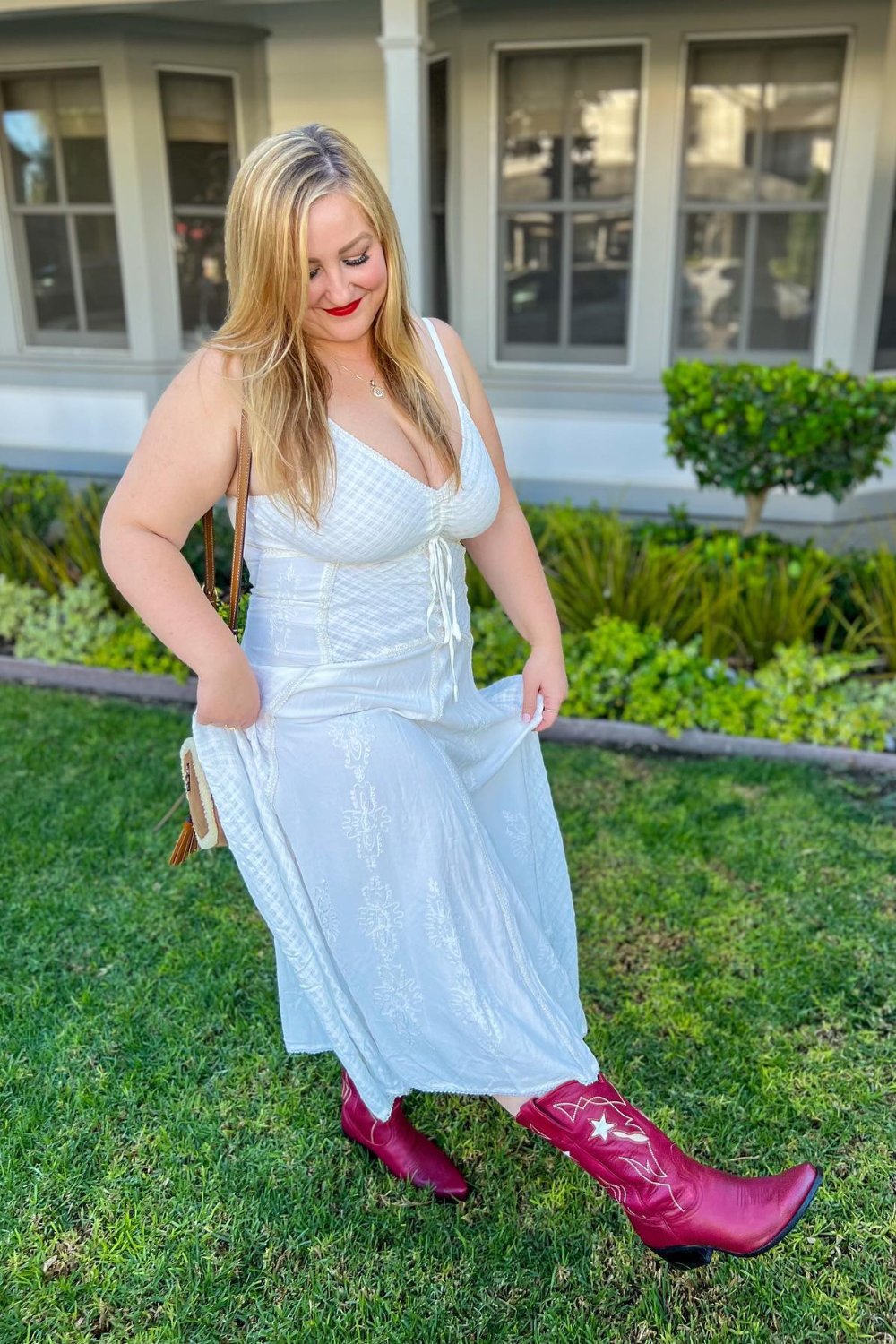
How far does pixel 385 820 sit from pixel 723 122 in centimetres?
567

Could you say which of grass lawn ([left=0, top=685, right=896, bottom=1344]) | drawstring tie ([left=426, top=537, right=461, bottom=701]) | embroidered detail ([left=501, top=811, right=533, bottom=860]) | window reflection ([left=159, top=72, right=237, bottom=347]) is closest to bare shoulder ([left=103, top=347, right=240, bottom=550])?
drawstring tie ([left=426, top=537, right=461, bottom=701])

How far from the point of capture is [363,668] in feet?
5.83

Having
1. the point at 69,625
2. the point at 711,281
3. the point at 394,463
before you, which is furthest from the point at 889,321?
the point at 394,463

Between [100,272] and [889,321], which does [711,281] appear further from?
[100,272]

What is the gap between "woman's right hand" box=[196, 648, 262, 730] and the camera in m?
1.63

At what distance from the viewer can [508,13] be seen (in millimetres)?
5914

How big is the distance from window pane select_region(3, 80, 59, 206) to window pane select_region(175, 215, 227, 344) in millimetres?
924

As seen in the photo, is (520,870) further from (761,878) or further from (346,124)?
(346,124)

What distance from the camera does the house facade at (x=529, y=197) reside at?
5816 millimetres

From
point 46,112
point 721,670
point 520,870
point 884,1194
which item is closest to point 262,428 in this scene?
point 520,870

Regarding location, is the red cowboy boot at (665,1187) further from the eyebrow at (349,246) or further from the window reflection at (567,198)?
the window reflection at (567,198)

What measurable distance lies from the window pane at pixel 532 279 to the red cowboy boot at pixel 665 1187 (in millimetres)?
5671

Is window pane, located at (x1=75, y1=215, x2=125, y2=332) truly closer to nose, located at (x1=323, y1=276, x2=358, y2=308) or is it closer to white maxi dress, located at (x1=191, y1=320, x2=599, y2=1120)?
white maxi dress, located at (x1=191, y1=320, x2=599, y2=1120)

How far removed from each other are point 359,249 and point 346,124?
6.20 m
